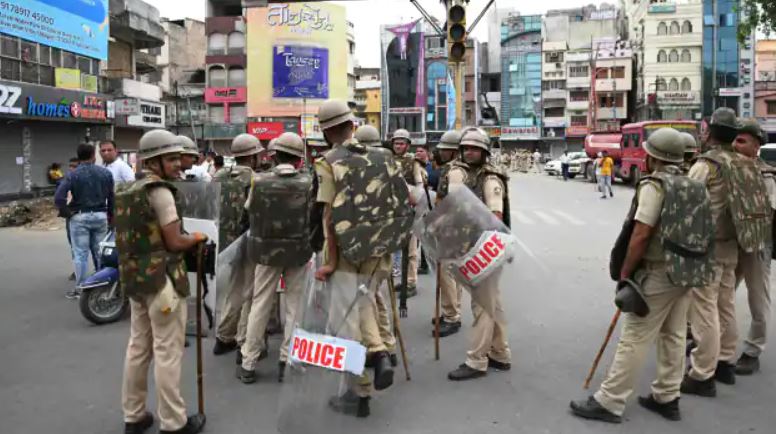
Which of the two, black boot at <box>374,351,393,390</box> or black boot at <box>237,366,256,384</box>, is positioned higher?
black boot at <box>374,351,393,390</box>

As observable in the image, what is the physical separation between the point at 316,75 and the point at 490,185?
5608cm

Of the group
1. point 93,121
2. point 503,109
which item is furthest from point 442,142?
point 503,109

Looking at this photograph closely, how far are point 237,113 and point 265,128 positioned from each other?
3699mm

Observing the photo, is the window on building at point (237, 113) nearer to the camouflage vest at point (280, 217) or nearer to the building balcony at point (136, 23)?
the building balcony at point (136, 23)

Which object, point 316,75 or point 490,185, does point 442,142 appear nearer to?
point 490,185

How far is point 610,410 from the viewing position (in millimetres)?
3877

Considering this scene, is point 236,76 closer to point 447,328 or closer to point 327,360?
point 447,328

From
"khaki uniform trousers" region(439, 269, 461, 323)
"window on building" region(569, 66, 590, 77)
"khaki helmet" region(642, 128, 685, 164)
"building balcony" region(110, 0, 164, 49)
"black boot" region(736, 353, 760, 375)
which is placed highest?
"window on building" region(569, 66, 590, 77)

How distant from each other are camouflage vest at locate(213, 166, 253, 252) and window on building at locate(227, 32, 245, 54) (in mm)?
57436

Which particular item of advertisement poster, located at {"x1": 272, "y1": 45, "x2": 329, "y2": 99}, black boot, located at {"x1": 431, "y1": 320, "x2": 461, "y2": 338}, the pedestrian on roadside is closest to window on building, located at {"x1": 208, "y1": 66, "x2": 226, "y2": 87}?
advertisement poster, located at {"x1": 272, "y1": 45, "x2": 329, "y2": 99}

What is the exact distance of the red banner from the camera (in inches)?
2261

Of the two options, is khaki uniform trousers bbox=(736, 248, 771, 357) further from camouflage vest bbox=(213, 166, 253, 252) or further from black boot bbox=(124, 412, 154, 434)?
black boot bbox=(124, 412, 154, 434)

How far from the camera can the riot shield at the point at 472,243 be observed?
4.36m

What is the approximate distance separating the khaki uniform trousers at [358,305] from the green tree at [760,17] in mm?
13933
